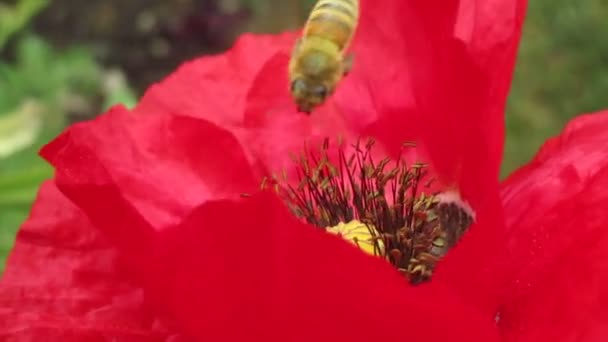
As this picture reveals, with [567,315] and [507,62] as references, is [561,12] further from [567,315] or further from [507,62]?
[567,315]

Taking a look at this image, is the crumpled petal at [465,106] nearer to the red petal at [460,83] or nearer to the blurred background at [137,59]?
the red petal at [460,83]

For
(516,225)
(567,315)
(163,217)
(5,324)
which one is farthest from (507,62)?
(5,324)

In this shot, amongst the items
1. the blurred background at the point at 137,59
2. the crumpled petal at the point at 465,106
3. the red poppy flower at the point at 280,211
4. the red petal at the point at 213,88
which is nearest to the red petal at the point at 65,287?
the red poppy flower at the point at 280,211

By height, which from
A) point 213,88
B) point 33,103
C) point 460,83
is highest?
point 33,103

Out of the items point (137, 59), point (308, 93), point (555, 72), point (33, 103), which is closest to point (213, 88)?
point (308, 93)

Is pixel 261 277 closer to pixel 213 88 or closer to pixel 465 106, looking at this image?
pixel 465 106
